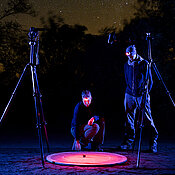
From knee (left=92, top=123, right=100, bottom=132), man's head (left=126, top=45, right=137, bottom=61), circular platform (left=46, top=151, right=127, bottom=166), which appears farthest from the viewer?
man's head (left=126, top=45, right=137, bottom=61)

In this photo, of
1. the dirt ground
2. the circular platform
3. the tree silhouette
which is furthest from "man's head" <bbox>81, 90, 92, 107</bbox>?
the tree silhouette

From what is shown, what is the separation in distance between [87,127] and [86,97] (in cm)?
66

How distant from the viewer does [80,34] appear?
45.8 ft

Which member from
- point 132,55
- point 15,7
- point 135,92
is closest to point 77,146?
point 135,92

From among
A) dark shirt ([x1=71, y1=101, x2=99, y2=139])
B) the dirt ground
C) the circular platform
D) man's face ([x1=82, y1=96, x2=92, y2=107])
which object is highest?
man's face ([x1=82, y1=96, x2=92, y2=107])

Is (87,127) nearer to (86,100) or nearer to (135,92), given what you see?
(86,100)

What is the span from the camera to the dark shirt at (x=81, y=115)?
6.28 m

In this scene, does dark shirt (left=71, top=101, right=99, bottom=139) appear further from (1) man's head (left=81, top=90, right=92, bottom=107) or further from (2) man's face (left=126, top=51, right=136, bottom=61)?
(2) man's face (left=126, top=51, right=136, bottom=61)

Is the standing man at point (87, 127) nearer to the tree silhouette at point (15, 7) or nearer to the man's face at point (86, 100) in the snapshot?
the man's face at point (86, 100)

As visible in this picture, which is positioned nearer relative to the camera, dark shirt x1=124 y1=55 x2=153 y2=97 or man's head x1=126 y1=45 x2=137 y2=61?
man's head x1=126 y1=45 x2=137 y2=61

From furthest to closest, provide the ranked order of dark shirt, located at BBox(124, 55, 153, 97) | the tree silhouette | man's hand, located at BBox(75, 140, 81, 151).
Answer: the tree silhouette, dark shirt, located at BBox(124, 55, 153, 97), man's hand, located at BBox(75, 140, 81, 151)

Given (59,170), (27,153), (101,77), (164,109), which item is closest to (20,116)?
(101,77)

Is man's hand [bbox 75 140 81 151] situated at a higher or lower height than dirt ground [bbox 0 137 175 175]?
higher

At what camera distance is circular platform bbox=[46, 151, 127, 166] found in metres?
4.78
